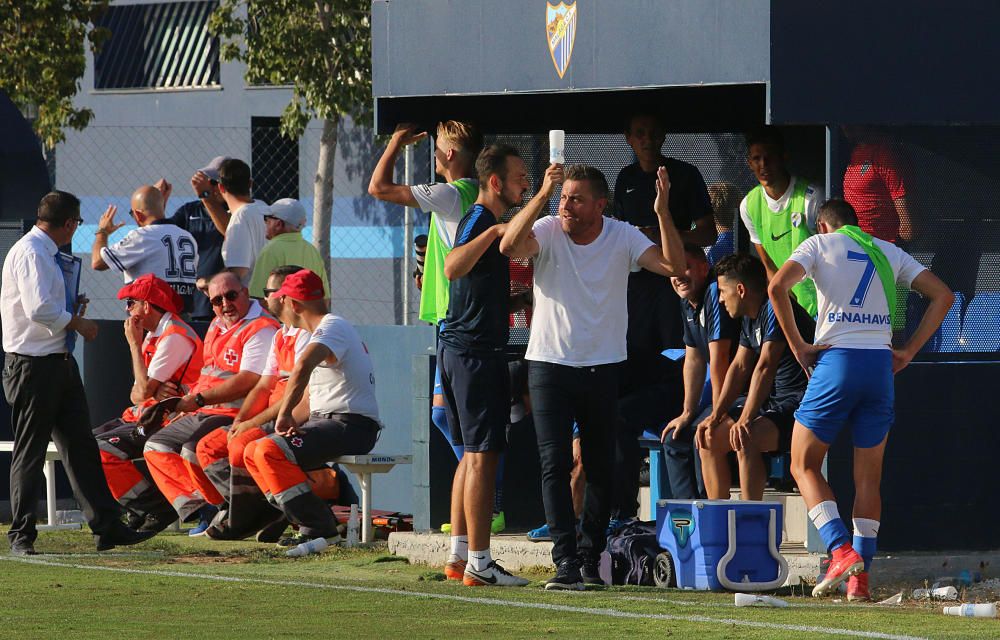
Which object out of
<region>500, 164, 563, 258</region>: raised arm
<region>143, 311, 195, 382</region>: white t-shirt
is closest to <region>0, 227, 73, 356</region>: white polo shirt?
<region>143, 311, 195, 382</region>: white t-shirt

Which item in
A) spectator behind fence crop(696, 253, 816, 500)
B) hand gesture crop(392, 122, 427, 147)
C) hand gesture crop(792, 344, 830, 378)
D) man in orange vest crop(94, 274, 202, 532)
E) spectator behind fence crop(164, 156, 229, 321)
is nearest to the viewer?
hand gesture crop(792, 344, 830, 378)

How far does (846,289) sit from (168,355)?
16.6ft

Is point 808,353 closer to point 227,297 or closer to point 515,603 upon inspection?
point 515,603

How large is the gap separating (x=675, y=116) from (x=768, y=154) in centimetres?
135

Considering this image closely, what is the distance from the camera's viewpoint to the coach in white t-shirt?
877cm

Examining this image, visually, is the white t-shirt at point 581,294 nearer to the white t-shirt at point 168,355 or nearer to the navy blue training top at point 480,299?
the navy blue training top at point 480,299

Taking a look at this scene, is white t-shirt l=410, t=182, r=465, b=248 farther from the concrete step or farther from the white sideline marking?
the white sideline marking

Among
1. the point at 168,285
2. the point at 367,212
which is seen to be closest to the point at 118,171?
the point at 367,212

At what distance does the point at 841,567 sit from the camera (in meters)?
8.68

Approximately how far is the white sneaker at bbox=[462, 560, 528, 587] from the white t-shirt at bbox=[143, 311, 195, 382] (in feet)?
12.5

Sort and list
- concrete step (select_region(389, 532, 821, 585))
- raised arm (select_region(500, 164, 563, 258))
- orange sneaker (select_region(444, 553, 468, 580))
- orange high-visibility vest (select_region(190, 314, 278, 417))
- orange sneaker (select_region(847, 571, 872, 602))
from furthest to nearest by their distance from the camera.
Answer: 1. orange high-visibility vest (select_region(190, 314, 278, 417))
2. orange sneaker (select_region(444, 553, 468, 580))
3. concrete step (select_region(389, 532, 821, 585))
4. orange sneaker (select_region(847, 571, 872, 602))
5. raised arm (select_region(500, 164, 563, 258))

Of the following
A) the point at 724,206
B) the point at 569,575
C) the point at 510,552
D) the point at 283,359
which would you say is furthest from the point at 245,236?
the point at 569,575

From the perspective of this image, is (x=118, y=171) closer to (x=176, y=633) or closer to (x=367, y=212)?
(x=367, y=212)

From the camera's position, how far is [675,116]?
11.5 metres
